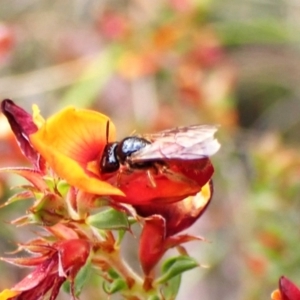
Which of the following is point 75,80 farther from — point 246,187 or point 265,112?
point 265,112

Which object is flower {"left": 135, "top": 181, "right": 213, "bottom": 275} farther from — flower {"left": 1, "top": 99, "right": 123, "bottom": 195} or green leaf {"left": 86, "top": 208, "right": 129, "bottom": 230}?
flower {"left": 1, "top": 99, "right": 123, "bottom": 195}

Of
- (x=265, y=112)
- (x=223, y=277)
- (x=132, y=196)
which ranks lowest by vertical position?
(x=223, y=277)

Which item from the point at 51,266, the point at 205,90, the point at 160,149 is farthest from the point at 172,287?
the point at 205,90

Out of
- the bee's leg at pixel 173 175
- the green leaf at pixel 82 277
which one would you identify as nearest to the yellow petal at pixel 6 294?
the green leaf at pixel 82 277

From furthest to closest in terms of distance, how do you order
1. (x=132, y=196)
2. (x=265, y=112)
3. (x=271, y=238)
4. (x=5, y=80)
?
(x=265, y=112) < (x=5, y=80) < (x=271, y=238) < (x=132, y=196)

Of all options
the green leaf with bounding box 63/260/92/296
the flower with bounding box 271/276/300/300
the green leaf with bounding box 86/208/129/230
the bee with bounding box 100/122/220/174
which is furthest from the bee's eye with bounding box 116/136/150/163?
the flower with bounding box 271/276/300/300

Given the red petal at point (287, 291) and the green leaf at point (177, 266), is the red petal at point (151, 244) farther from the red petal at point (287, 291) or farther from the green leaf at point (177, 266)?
the red petal at point (287, 291)

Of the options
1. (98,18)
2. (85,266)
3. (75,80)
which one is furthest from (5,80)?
(85,266)
